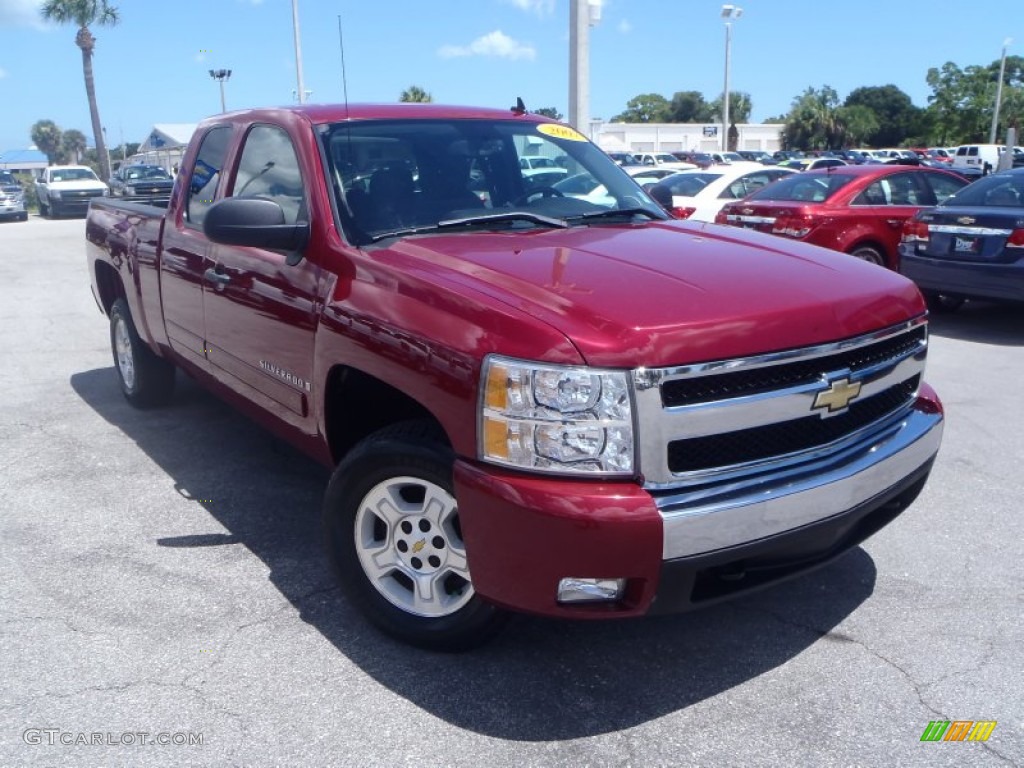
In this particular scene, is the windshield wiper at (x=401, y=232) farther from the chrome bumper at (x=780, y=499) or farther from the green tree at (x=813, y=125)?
the green tree at (x=813, y=125)

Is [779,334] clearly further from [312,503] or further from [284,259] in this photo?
[312,503]

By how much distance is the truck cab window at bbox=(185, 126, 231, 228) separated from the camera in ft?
15.5

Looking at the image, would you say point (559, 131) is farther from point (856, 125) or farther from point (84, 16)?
point (856, 125)

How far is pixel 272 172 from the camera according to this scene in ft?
13.8

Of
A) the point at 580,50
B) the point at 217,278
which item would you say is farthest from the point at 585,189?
the point at 580,50

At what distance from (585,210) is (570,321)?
1.60m

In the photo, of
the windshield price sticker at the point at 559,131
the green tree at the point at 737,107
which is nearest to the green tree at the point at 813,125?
the green tree at the point at 737,107

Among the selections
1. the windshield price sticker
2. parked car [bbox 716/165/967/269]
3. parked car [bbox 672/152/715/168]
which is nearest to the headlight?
the windshield price sticker

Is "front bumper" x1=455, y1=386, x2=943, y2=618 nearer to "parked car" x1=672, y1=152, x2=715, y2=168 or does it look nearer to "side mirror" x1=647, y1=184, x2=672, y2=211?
"side mirror" x1=647, y1=184, x2=672, y2=211

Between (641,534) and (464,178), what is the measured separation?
6.70 ft

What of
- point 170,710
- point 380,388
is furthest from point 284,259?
point 170,710

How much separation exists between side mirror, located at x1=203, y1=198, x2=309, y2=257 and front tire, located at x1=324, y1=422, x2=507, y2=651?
2.94 feet

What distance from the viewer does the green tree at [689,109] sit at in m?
114

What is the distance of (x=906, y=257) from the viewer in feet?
31.0
